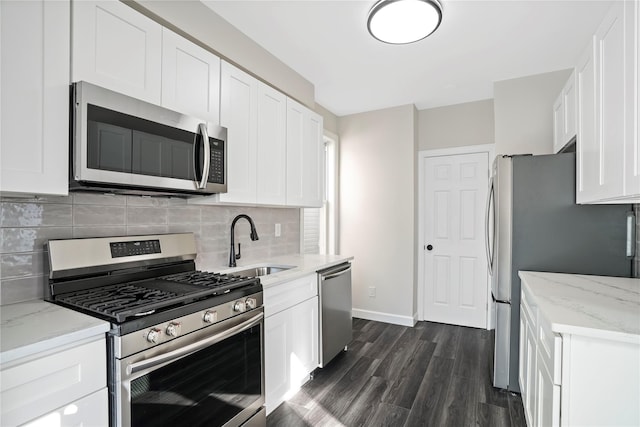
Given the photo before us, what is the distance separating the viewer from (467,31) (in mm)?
2346

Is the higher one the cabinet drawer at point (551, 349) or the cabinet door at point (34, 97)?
the cabinet door at point (34, 97)

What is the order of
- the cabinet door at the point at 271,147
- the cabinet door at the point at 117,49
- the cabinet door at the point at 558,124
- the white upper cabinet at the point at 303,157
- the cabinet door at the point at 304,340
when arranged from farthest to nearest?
the white upper cabinet at the point at 303,157
the cabinet door at the point at 558,124
the cabinet door at the point at 271,147
the cabinet door at the point at 304,340
the cabinet door at the point at 117,49

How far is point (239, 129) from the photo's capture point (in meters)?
2.19

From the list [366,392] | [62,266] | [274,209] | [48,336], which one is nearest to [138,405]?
[48,336]

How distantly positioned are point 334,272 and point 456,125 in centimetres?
246

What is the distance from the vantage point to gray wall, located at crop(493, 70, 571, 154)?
2.97 meters

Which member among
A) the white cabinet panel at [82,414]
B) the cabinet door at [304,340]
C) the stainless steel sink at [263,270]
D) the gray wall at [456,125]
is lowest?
the cabinet door at [304,340]

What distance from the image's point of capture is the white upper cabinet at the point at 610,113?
1281 mm

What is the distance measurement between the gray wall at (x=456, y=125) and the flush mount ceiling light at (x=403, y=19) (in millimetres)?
1917

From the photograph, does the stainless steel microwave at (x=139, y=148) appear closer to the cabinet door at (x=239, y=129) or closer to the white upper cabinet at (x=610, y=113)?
the cabinet door at (x=239, y=129)

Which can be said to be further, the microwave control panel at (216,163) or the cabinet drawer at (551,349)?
the microwave control panel at (216,163)

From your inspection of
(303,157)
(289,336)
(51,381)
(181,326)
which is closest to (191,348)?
(181,326)

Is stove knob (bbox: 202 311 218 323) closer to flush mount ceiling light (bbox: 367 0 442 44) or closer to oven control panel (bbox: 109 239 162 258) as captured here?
oven control panel (bbox: 109 239 162 258)

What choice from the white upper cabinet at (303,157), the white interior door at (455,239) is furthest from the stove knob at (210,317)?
the white interior door at (455,239)
